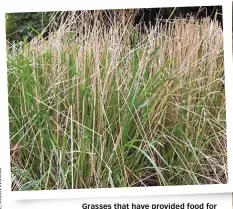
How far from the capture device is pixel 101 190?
57.9 inches

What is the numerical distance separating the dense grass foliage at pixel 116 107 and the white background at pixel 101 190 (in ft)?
0.09

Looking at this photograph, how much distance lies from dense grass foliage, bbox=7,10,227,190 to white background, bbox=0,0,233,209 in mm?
27

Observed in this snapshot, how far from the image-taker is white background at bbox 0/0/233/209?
147 cm

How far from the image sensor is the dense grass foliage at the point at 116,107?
1.45m

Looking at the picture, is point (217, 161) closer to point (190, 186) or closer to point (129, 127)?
point (190, 186)

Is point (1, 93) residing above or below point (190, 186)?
above

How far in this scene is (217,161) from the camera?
4.91 feet

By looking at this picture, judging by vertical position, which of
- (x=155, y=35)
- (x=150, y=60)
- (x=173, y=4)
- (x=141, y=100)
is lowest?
(x=141, y=100)

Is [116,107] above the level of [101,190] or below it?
above

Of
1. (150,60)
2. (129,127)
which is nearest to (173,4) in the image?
(150,60)

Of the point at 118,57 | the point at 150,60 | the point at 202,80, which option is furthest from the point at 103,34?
the point at 202,80

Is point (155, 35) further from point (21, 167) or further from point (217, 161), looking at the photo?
point (21, 167)

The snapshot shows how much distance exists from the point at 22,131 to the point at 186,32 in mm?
787

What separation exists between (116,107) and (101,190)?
0.34 meters
